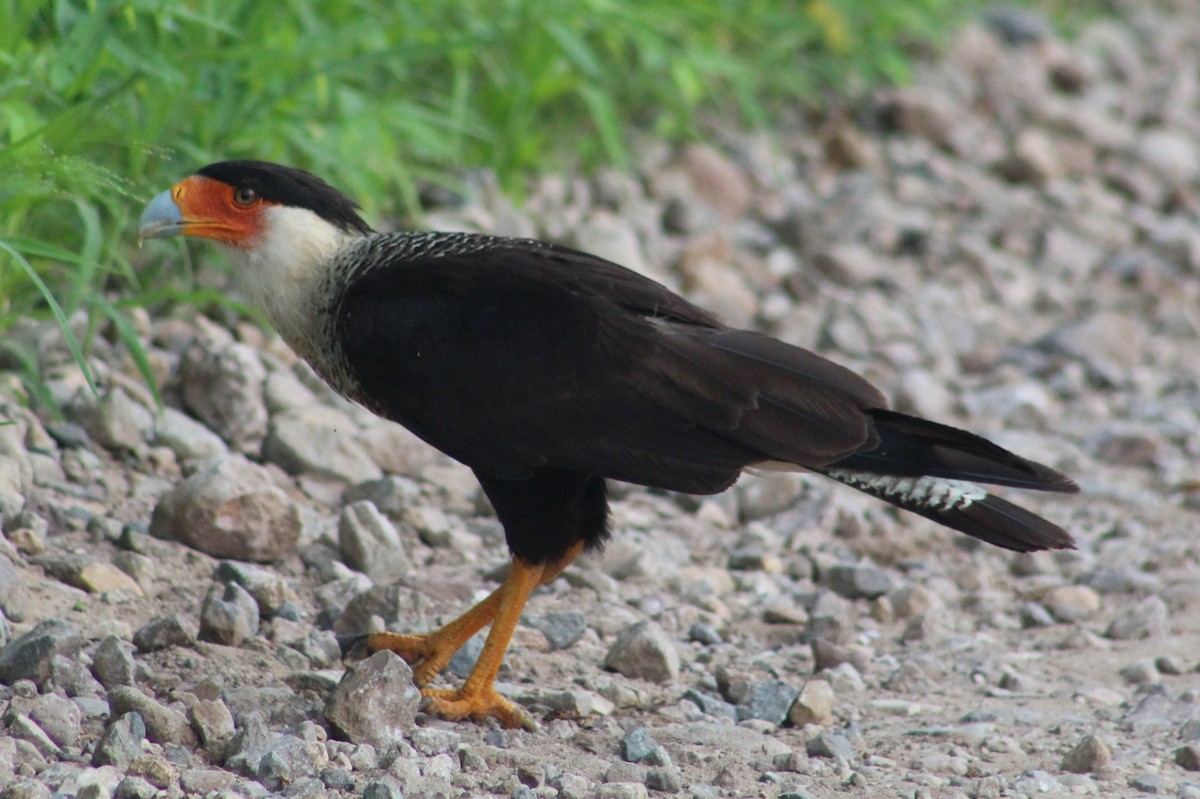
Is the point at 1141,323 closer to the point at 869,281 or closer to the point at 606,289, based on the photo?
the point at 869,281

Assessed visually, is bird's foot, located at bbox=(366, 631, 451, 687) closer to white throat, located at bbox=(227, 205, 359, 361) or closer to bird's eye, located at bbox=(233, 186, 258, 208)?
white throat, located at bbox=(227, 205, 359, 361)

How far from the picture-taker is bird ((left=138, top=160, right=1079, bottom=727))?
347cm

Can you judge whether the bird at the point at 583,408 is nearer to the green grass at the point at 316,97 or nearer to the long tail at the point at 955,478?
the long tail at the point at 955,478

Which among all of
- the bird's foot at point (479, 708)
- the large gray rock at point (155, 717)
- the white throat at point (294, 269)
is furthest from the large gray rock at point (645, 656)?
the large gray rock at point (155, 717)

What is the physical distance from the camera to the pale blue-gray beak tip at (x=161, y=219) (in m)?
3.79

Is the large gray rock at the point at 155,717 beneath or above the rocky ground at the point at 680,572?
beneath

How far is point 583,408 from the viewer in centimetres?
349

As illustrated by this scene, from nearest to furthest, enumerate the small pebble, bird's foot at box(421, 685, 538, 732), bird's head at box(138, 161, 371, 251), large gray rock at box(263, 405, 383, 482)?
the small pebble → bird's foot at box(421, 685, 538, 732) → bird's head at box(138, 161, 371, 251) → large gray rock at box(263, 405, 383, 482)

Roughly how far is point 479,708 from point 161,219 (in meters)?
1.40

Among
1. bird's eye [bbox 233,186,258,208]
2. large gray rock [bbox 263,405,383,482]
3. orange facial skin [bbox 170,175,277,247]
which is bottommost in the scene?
large gray rock [bbox 263,405,383,482]

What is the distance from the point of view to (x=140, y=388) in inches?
183

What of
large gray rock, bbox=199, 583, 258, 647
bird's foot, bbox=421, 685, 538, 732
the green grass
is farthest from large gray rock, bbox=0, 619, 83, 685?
bird's foot, bbox=421, 685, 538, 732

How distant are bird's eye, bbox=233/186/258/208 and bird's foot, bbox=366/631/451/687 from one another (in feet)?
3.55

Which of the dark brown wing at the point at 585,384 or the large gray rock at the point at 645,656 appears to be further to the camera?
the large gray rock at the point at 645,656
